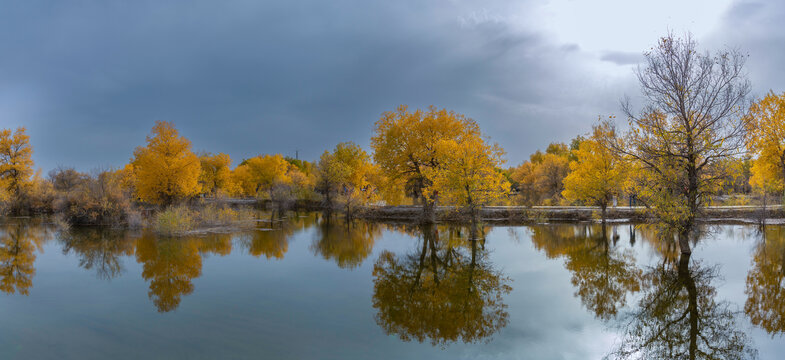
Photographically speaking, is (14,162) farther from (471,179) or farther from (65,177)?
(471,179)

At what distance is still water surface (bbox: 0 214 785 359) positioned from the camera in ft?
25.1

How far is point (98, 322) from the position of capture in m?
9.12

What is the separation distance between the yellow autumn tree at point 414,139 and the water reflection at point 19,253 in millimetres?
21079

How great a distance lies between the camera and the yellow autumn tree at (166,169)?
3103cm

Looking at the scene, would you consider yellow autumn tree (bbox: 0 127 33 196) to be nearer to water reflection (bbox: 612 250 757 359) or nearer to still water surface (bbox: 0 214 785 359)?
still water surface (bbox: 0 214 785 359)

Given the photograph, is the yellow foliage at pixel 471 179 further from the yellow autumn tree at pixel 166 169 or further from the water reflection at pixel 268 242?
the yellow autumn tree at pixel 166 169

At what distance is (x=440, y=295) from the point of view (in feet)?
35.4

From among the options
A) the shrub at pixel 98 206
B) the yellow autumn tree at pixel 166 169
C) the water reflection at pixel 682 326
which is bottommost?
the water reflection at pixel 682 326

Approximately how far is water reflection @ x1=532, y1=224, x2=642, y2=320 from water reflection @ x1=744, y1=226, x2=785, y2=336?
99.8 inches

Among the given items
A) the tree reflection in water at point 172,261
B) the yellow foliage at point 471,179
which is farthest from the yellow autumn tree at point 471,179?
the tree reflection in water at point 172,261

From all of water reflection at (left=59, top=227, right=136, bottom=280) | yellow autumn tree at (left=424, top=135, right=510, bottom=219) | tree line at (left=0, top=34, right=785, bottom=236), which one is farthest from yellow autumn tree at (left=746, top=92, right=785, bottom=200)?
water reflection at (left=59, top=227, right=136, bottom=280)

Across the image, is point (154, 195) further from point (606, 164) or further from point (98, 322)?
point (606, 164)

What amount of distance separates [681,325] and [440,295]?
211 inches

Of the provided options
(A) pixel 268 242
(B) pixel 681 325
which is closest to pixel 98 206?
(A) pixel 268 242
